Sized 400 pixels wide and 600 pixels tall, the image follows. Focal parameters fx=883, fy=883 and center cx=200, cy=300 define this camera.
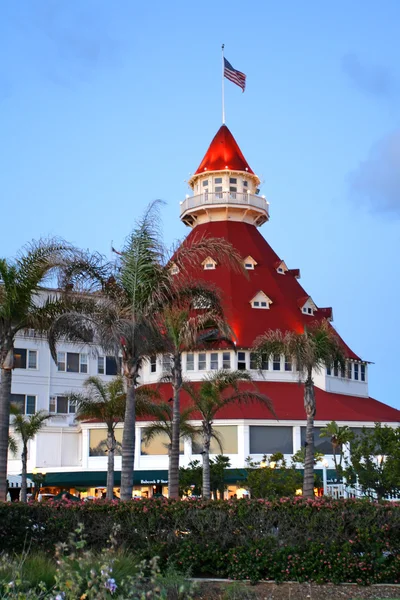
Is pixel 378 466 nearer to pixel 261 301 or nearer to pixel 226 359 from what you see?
pixel 226 359

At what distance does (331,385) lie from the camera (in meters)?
65.1

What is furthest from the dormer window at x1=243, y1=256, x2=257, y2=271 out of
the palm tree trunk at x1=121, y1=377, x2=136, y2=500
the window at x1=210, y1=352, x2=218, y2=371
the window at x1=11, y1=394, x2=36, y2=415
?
the palm tree trunk at x1=121, y1=377, x2=136, y2=500

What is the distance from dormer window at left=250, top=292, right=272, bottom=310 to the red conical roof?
45.2 feet

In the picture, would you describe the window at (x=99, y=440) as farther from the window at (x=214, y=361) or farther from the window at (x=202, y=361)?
the window at (x=214, y=361)

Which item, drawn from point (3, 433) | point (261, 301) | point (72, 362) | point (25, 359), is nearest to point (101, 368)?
point (72, 362)

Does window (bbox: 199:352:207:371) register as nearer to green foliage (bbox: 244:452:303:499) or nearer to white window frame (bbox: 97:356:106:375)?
white window frame (bbox: 97:356:106:375)

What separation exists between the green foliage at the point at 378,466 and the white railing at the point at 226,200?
30.3m

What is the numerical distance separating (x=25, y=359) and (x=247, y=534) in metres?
50.9

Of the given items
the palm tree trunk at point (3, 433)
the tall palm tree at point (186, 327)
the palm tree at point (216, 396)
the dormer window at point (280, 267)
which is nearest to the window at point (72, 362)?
the dormer window at point (280, 267)

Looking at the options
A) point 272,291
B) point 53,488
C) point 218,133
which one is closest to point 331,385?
point 272,291

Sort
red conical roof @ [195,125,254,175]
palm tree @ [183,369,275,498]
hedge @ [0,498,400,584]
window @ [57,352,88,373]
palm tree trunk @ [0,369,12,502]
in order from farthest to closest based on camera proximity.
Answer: red conical roof @ [195,125,254,175] < window @ [57,352,88,373] < palm tree @ [183,369,275,498] < palm tree trunk @ [0,369,12,502] < hedge @ [0,498,400,584]

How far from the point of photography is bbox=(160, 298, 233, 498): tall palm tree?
1103 inches

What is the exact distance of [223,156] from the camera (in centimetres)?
7588

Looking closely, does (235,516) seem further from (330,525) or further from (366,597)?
(366,597)
